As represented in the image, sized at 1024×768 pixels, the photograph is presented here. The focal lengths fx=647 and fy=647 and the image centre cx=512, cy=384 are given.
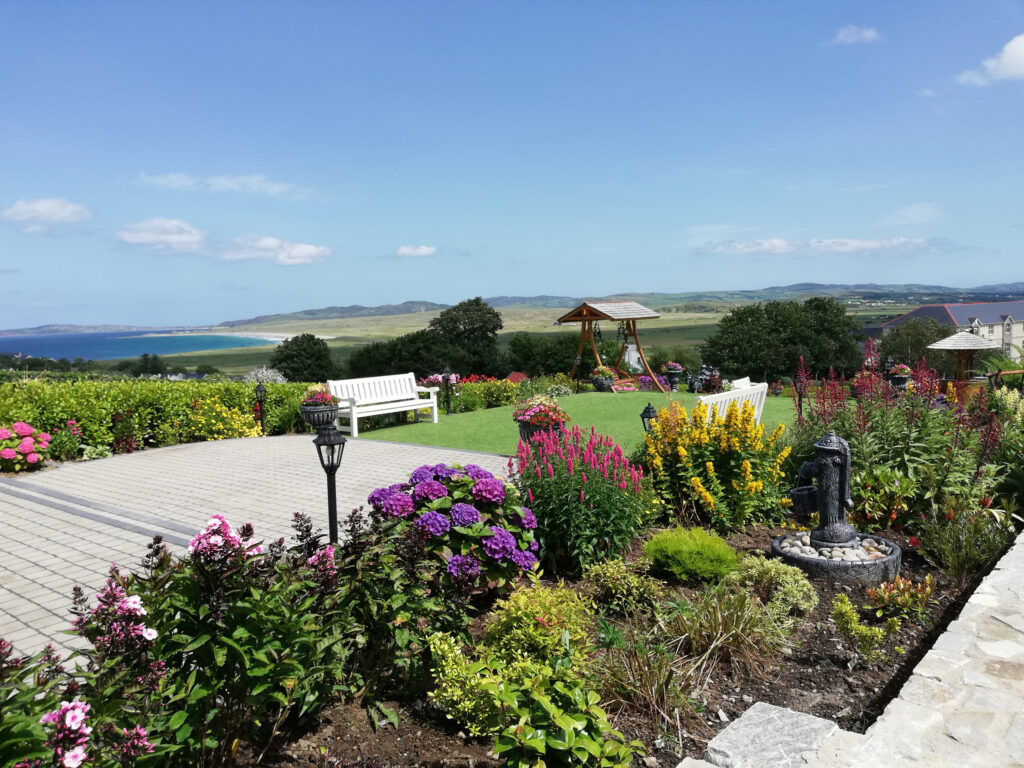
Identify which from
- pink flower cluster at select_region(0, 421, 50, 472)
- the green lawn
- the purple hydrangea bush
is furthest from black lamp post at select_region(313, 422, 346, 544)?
pink flower cluster at select_region(0, 421, 50, 472)

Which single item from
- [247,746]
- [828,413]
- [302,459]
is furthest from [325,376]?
[247,746]

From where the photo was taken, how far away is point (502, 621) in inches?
128

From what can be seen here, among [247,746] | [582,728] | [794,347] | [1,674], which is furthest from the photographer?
[794,347]

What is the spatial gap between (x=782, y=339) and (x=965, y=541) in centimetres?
4074

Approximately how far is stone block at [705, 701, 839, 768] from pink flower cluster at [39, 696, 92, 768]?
211 centimetres

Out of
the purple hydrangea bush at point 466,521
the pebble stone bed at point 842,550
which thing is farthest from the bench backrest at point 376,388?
the pebble stone bed at point 842,550

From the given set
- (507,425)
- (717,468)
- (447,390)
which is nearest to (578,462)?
(717,468)

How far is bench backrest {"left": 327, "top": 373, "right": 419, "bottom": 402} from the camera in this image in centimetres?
1230

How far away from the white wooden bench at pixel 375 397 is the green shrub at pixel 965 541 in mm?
8846

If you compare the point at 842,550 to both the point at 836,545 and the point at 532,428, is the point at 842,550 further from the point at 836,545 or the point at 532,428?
the point at 532,428

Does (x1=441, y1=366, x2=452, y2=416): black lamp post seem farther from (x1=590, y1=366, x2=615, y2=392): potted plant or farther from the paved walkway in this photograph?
(x1=590, y1=366, x2=615, y2=392): potted plant

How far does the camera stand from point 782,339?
42.4m

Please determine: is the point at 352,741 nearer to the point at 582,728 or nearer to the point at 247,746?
the point at 247,746

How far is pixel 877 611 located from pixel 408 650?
2843mm
